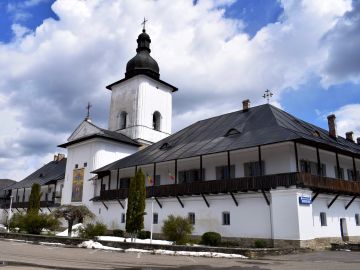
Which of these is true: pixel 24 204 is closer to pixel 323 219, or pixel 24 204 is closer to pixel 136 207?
pixel 136 207

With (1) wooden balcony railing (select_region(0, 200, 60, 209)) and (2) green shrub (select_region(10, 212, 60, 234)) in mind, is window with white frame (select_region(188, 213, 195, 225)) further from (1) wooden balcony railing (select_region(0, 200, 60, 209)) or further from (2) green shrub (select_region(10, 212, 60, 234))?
(1) wooden balcony railing (select_region(0, 200, 60, 209))

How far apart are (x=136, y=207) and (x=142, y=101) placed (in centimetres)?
2062

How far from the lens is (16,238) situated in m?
25.5

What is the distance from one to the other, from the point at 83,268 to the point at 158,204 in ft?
56.4

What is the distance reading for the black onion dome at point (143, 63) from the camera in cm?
4256

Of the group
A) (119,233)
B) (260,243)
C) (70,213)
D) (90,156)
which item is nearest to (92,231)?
(70,213)

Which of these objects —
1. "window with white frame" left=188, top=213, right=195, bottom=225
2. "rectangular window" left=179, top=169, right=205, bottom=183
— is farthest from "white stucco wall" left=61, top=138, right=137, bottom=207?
"window with white frame" left=188, top=213, right=195, bottom=225

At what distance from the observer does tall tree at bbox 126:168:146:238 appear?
2241 centimetres

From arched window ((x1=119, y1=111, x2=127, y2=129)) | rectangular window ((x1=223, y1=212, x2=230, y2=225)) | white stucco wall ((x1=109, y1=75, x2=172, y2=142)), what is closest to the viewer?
rectangular window ((x1=223, y1=212, x2=230, y2=225))

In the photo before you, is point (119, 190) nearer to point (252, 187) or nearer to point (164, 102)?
point (252, 187)

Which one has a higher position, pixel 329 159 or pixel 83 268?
pixel 329 159

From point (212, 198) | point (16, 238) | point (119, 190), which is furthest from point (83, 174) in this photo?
point (212, 198)

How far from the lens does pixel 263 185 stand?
833 inches

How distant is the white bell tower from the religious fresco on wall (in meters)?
7.00
